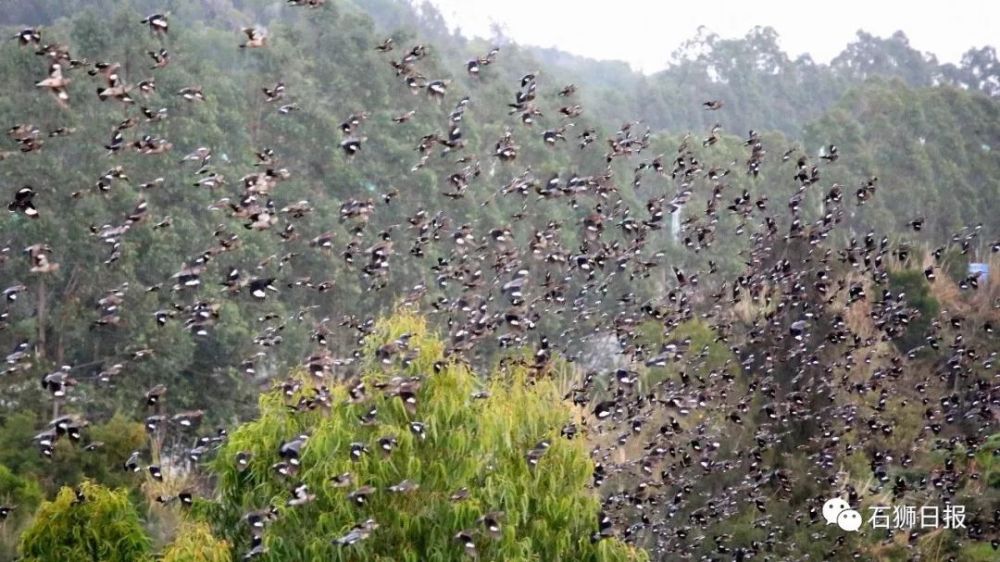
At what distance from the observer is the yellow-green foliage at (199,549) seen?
12.8 meters

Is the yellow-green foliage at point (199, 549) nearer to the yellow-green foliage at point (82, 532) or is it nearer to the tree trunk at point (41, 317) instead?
the yellow-green foliage at point (82, 532)

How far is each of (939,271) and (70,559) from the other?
83.9ft

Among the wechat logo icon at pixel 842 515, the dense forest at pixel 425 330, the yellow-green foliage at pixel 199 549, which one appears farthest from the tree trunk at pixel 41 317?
the wechat logo icon at pixel 842 515

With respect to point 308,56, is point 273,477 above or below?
below

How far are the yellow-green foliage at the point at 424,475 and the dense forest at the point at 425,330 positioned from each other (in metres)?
0.04

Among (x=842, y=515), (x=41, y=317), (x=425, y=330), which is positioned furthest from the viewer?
(x=41, y=317)

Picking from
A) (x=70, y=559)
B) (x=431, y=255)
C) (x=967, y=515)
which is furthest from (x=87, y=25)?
(x=967, y=515)

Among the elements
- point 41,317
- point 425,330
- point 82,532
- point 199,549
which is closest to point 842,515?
point 425,330

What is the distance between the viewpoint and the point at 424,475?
43.2ft

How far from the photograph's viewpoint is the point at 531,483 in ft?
45.4

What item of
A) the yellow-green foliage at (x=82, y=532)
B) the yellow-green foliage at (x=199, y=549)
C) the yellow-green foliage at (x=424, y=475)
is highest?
the yellow-green foliage at (x=424, y=475)

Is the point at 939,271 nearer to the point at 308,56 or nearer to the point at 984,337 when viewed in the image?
the point at 984,337

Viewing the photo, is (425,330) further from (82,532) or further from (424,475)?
(82,532)

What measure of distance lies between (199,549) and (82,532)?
215 cm
